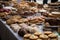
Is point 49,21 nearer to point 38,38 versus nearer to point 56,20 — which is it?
point 56,20

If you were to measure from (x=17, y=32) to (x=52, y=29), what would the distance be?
1.50 ft

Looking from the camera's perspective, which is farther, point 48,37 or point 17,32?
point 17,32

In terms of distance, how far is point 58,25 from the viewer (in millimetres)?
2588

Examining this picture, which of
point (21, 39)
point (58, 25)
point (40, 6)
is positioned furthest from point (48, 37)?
point (40, 6)

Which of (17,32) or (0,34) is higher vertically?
(17,32)

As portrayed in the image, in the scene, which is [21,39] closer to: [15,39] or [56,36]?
[15,39]

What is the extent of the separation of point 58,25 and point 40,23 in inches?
19.1

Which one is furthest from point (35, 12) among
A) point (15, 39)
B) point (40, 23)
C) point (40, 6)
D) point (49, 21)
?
point (15, 39)

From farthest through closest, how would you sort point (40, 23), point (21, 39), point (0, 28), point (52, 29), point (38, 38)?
1. point (0, 28)
2. point (40, 23)
3. point (52, 29)
4. point (21, 39)
5. point (38, 38)

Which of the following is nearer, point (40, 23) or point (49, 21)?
point (49, 21)

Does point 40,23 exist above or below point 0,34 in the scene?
above

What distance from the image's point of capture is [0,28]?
3.57 metres

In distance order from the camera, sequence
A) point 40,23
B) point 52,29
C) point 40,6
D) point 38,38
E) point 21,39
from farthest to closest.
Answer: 1. point 40,6
2. point 40,23
3. point 52,29
4. point 21,39
5. point 38,38

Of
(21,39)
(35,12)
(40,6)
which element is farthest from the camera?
(40,6)
